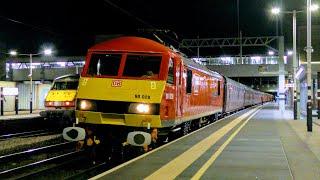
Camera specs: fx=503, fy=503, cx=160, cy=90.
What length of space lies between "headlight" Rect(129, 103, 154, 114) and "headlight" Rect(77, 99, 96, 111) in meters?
1.06

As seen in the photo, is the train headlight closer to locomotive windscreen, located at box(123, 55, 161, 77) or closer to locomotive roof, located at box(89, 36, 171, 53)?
locomotive windscreen, located at box(123, 55, 161, 77)

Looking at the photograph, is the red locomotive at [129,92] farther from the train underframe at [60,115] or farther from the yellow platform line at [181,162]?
the train underframe at [60,115]

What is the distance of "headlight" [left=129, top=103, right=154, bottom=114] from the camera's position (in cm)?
1276

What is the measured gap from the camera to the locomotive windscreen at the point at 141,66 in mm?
13375

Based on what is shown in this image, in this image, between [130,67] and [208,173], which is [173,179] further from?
[130,67]

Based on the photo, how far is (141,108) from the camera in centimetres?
1277

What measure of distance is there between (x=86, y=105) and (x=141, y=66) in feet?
5.88

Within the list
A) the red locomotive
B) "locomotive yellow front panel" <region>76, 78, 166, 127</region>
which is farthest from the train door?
"locomotive yellow front panel" <region>76, 78, 166, 127</region>

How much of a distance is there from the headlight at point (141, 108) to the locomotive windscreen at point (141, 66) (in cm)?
95

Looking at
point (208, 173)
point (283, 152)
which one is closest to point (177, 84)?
point (283, 152)

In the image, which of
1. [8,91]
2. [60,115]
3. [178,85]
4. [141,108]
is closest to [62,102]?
[60,115]

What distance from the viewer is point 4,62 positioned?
67062 millimetres

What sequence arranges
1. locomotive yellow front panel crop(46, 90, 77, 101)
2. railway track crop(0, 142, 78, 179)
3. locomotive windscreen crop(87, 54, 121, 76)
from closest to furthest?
railway track crop(0, 142, 78, 179)
locomotive windscreen crop(87, 54, 121, 76)
locomotive yellow front panel crop(46, 90, 77, 101)

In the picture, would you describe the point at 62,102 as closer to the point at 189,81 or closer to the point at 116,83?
the point at 189,81
